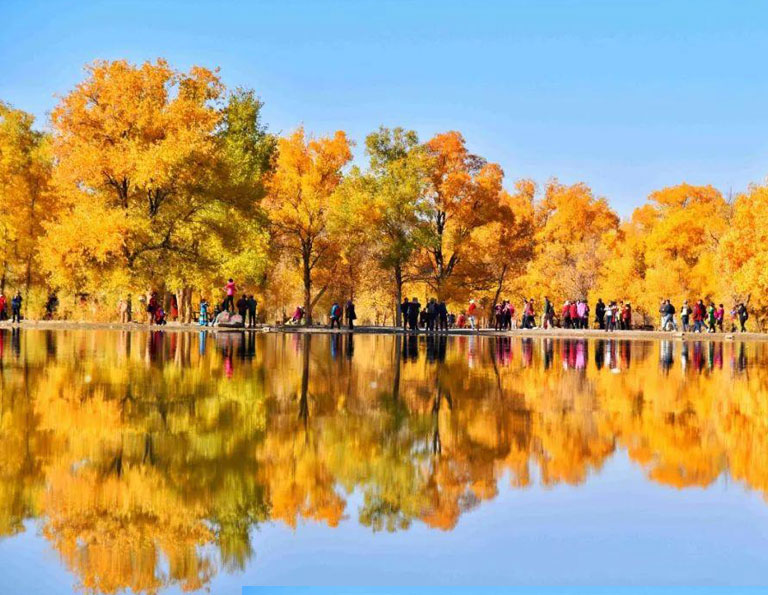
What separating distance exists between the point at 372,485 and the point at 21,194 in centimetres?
5810

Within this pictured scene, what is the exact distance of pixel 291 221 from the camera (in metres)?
69.5

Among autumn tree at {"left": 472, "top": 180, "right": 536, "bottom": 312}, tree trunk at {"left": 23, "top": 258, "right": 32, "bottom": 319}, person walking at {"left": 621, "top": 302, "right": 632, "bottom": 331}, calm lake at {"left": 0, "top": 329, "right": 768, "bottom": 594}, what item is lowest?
calm lake at {"left": 0, "top": 329, "right": 768, "bottom": 594}

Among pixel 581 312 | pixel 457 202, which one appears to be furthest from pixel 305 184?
pixel 581 312

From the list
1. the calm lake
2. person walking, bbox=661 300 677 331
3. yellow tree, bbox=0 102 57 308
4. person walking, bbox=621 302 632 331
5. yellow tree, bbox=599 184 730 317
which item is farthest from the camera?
yellow tree, bbox=599 184 730 317

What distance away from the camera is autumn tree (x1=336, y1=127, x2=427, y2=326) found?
67.0m

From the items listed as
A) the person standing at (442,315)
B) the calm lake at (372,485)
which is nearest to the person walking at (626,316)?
the person standing at (442,315)

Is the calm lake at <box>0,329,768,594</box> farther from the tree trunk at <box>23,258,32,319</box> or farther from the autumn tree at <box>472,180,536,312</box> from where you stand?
the autumn tree at <box>472,180,536,312</box>

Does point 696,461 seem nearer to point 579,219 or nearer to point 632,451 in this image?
point 632,451

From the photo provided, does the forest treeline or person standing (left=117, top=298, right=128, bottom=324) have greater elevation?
the forest treeline

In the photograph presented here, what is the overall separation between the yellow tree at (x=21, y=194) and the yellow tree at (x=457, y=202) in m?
24.0

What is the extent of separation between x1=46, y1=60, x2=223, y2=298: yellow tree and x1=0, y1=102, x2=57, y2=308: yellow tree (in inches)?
418

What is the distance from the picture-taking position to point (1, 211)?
61.4 m

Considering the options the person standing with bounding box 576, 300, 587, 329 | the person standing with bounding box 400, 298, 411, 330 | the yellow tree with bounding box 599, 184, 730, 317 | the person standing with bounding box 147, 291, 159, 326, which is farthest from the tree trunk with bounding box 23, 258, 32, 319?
the yellow tree with bounding box 599, 184, 730, 317

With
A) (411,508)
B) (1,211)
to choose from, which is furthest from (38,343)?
(1,211)
